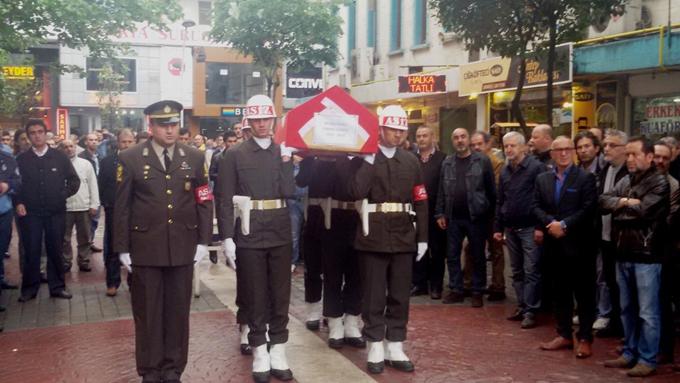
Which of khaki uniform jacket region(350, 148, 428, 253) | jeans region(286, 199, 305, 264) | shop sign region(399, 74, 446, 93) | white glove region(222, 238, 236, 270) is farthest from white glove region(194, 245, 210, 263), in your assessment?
shop sign region(399, 74, 446, 93)

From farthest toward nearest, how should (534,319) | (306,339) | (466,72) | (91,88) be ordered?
(91,88) → (466,72) → (534,319) → (306,339)

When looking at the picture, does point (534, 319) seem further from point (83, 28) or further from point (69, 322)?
point (83, 28)

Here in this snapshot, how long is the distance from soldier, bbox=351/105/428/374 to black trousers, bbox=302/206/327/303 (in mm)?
924

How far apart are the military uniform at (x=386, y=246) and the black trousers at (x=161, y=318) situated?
1486 millimetres

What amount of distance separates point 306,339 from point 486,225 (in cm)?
281

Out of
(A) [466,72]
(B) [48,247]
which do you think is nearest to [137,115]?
(A) [466,72]

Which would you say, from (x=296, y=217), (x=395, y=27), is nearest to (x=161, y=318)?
(x=296, y=217)

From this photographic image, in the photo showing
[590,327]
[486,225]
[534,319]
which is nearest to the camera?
[590,327]

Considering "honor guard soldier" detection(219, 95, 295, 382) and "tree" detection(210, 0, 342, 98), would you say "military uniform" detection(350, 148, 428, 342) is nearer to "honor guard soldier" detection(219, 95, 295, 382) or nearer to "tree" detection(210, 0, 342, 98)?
"honor guard soldier" detection(219, 95, 295, 382)

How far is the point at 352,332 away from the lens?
777 cm

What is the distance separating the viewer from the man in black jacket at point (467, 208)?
9.52 m

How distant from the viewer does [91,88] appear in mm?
45844

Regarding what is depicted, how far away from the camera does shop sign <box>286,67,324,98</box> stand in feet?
90.2

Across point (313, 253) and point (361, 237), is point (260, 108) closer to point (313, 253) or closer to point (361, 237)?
point (361, 237)
